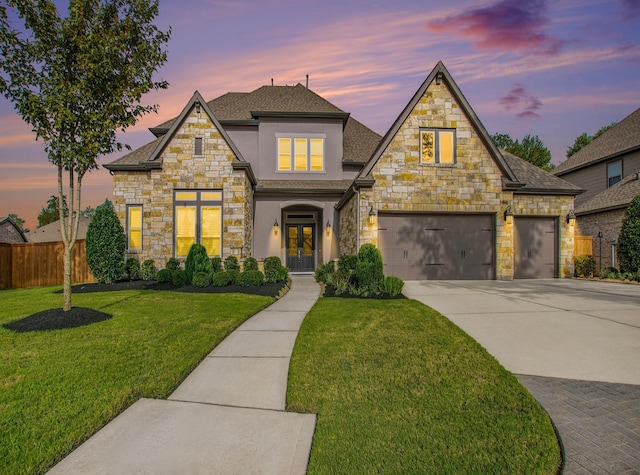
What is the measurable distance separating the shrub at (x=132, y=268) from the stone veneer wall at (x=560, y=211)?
1529cm

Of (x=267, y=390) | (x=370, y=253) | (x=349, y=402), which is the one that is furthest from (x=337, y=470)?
(x=370, y=253)

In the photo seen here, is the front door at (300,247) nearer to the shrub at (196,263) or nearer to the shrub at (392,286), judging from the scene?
the shrub at (196,263)

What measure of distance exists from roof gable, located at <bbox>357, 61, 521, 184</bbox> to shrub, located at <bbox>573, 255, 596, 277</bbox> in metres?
4.96

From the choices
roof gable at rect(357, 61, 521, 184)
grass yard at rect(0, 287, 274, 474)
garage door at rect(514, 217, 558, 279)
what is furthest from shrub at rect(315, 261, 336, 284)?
garage door at rect(514, 217, 558, 279)

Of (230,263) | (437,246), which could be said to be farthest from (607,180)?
(230,263)

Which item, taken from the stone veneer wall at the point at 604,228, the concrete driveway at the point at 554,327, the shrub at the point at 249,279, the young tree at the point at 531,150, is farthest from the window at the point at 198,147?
the young tree at the point at 531,150

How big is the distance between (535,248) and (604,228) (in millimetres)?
5793

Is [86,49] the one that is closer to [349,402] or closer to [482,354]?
[349,402]

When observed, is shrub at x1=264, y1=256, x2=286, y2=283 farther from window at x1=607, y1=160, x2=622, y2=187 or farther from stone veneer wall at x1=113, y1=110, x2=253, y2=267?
window at x1=607, y1=160, x2=622, y2=187

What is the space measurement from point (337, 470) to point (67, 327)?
594 centimetres

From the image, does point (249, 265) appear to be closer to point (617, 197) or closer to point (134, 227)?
point (134, 227)

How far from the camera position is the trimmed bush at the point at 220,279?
36.9ft

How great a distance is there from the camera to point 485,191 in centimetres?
1334

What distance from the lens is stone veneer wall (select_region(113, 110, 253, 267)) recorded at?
13.7 m
